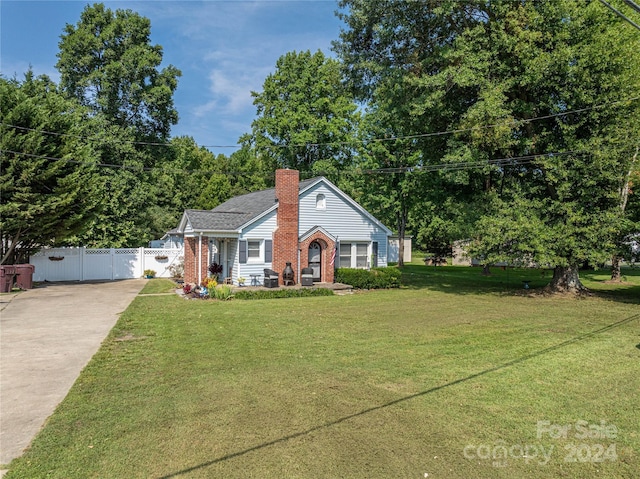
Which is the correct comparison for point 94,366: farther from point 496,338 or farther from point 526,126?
point 526,126

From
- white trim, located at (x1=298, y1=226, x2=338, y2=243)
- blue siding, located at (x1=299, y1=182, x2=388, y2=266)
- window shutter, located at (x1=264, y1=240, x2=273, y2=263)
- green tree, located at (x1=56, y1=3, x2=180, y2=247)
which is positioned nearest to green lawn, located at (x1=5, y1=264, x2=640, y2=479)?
window shutter, located at (x1=264, y1=240, x2=273, y2=263)

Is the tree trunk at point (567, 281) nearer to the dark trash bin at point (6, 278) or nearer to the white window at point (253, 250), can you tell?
the white window at point (253, 250)

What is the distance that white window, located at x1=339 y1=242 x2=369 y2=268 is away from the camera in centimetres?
2167

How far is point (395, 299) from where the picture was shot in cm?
1638

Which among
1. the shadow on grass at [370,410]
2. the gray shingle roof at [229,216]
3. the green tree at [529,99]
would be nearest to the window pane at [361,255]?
the gray shingle roof at [229,216]

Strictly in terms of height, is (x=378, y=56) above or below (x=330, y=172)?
above

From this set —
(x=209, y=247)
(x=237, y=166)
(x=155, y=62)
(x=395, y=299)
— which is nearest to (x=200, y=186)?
(x=237, y=166)

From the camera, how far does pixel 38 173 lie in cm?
1923

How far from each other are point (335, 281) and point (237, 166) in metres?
38.6

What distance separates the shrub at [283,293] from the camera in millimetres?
16516

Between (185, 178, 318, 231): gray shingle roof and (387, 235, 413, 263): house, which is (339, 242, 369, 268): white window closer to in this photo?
(185, 178, 318, 231): gray shingle roof

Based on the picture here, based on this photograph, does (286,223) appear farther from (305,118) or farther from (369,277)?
(305,118)

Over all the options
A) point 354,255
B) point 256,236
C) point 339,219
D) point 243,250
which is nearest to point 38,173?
point 243,250

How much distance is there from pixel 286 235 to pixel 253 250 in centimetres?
167
